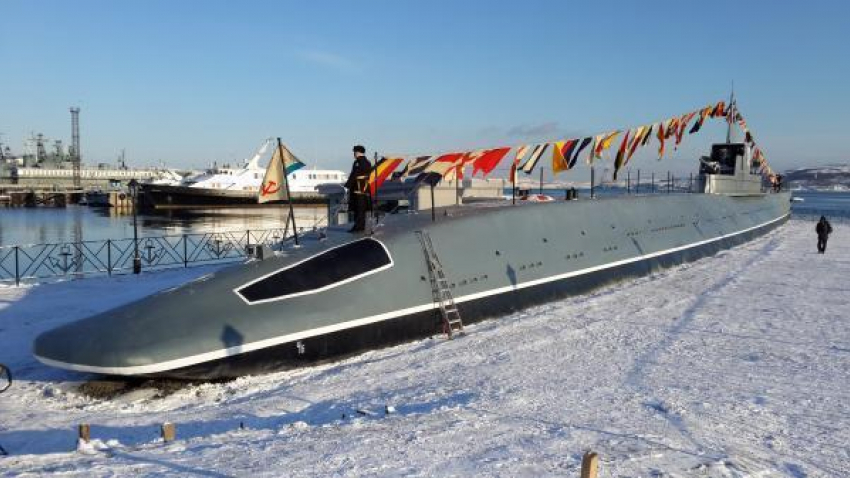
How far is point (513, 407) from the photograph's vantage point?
25.3ft

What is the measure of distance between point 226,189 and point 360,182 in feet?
285

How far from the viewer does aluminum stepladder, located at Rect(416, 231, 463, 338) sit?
1228cm

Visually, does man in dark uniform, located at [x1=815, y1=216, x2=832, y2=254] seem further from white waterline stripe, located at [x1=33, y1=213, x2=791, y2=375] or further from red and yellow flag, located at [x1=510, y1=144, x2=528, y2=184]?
white waterline stripe, located at [x1=33, y1=213, x2=791, y2=375]

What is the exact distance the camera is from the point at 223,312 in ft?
33.3

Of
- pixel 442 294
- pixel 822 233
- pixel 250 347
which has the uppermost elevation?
pixel 822 233

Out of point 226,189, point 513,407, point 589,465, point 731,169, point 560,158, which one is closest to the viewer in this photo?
point 589,465

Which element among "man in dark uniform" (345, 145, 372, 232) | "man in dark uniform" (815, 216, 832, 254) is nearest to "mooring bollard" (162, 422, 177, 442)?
"man in dark uniform" (345, 145, 372, 232)

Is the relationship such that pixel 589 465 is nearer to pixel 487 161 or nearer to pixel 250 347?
pixel 250 347

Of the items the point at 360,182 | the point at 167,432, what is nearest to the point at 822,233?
the point at 360,182

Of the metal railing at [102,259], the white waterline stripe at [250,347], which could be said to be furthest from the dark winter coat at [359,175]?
the metal railing at [102,259]

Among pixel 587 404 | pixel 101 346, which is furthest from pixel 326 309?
pixel 587 404

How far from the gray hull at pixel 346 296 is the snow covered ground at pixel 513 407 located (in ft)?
1.41

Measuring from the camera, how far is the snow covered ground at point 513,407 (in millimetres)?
6113

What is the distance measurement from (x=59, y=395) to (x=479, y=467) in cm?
683
